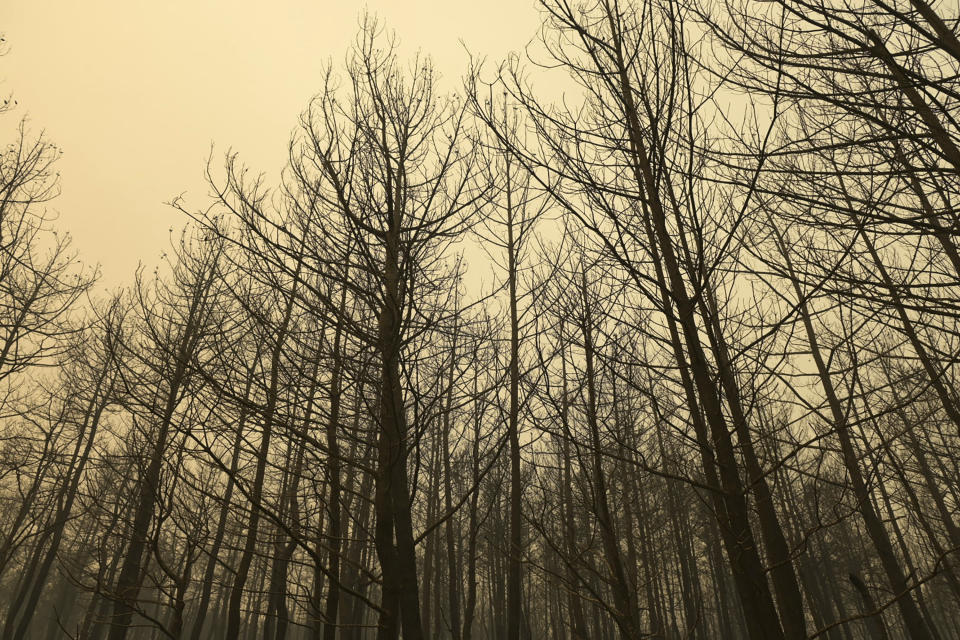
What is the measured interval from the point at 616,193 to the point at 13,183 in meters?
8.04

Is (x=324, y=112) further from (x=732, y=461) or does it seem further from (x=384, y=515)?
(x=732, y=461)

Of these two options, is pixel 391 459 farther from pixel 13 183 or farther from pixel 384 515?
pixel 13 183

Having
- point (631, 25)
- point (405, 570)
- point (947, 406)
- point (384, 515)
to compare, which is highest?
point (631, 25)

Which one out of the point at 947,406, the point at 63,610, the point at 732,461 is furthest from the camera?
the point at 63,610

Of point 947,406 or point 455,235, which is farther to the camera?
point 947,406

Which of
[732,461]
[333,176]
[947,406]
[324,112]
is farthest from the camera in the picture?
[947,406]

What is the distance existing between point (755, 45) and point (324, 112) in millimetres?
2042

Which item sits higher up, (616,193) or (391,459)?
(616,193)

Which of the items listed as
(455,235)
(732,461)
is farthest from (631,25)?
(732,461)

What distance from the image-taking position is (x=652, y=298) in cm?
218

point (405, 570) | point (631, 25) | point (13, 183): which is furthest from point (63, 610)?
point (631, 25)

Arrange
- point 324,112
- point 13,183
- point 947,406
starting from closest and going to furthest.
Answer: point 324,112
point 947,406
point 13,183

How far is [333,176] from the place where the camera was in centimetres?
233

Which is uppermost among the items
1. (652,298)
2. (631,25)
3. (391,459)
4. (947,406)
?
(631,25)
